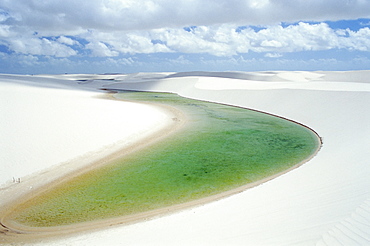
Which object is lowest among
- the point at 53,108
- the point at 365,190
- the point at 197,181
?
the point at 197,181

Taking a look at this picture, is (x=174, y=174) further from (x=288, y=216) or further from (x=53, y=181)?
(x=288, y=216)

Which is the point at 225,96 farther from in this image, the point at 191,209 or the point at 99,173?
the point at 191,209

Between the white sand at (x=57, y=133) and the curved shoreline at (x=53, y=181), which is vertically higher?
the white sand at (x=57, y=133)

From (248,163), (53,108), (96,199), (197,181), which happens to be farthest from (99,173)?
(53,108)

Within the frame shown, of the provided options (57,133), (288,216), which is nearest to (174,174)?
(288,216)

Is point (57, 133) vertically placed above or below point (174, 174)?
above

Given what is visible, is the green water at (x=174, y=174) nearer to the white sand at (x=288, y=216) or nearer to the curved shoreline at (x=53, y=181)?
the curved shoreline at (x=53, y=181)

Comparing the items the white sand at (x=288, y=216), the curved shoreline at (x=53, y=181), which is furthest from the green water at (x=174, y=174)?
the white sand at (x=288, y=216)

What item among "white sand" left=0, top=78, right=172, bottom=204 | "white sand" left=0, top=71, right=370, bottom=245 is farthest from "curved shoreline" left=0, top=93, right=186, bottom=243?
"white sand" left=0, top=71, right=370, bottom=245
